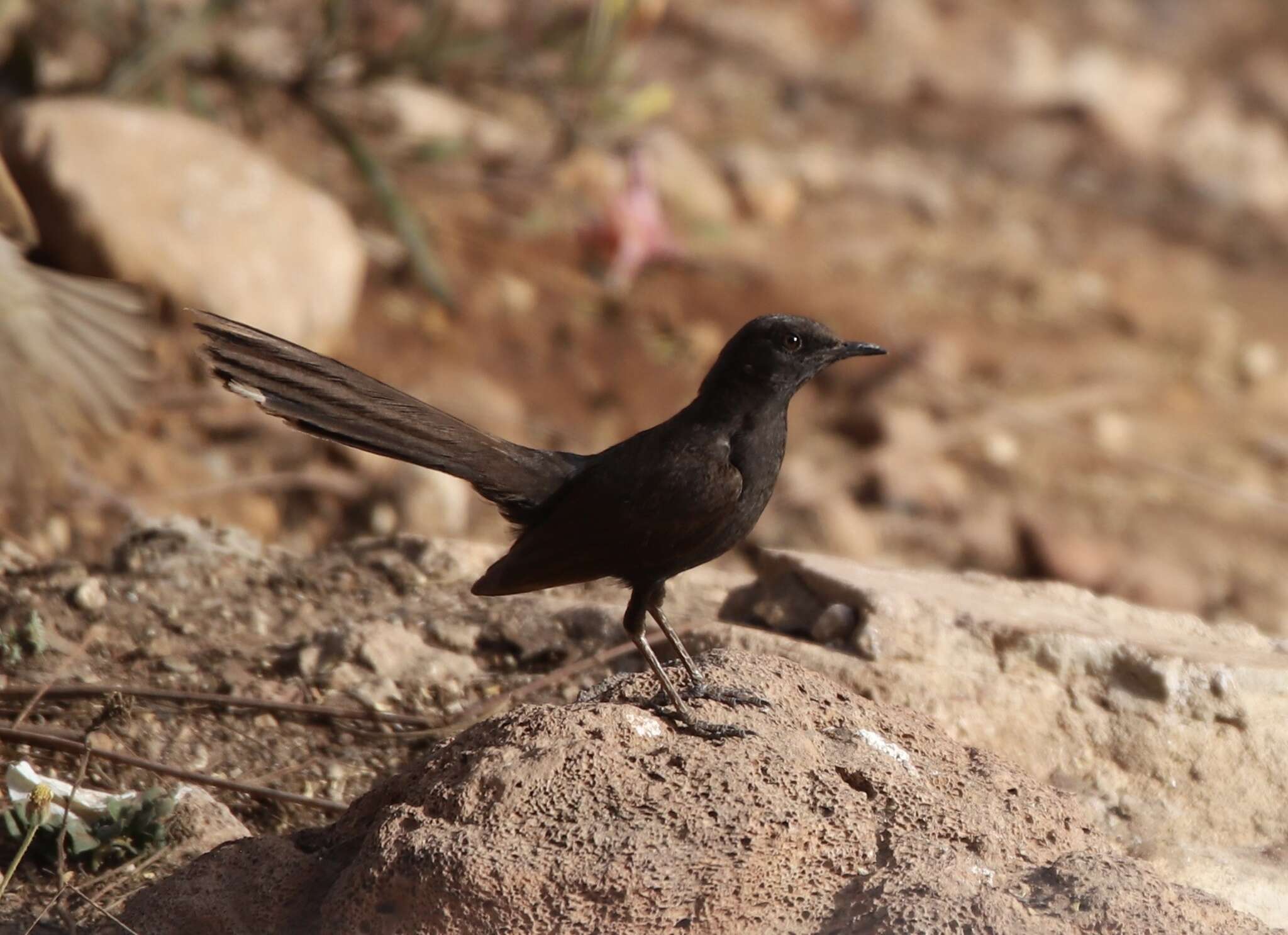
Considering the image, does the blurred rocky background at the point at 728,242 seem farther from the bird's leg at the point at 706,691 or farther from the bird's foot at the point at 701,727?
the bird's foot at the point at 701,727

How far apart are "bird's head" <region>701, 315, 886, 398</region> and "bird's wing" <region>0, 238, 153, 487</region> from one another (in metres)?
1.95

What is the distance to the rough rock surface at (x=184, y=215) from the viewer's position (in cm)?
706

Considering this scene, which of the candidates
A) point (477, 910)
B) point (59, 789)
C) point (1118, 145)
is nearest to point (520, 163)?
point (1118, 145)

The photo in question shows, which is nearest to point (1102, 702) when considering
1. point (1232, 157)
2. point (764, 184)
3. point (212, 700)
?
point (212, 700)

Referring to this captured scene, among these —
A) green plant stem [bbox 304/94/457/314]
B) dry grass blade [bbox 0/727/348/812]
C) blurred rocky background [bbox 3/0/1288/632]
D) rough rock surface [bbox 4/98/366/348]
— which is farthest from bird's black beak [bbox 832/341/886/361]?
green plant stem [bbox 304/94/457/314]

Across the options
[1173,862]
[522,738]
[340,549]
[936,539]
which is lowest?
[936,539]

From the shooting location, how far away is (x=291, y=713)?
13.4ft

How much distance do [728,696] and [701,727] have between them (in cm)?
17

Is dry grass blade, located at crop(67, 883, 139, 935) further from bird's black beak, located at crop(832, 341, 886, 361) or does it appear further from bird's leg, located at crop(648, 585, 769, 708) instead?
bird's black beak, located at crop(832, 341, 886, 361)

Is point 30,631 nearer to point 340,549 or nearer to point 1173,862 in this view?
point 340,549

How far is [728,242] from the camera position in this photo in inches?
387

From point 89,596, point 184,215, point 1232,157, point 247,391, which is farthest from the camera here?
point 1232,157

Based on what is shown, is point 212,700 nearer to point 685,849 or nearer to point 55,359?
point 55,359

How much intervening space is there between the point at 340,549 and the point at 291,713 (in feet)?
3.50
